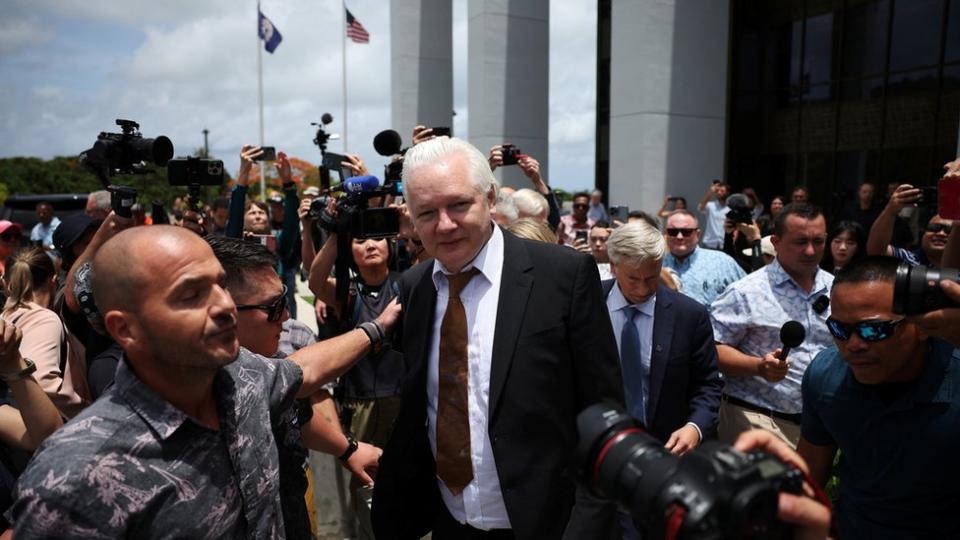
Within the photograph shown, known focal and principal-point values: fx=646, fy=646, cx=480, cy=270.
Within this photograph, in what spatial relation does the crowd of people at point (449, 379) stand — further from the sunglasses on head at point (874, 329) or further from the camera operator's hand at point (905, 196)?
the camera operator's hand at point (905, 196)

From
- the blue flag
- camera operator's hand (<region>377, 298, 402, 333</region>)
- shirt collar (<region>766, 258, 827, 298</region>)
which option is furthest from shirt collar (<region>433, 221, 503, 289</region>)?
the blue flag

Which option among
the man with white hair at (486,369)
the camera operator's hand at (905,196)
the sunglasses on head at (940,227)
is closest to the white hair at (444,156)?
the man with white hair at (486,369)

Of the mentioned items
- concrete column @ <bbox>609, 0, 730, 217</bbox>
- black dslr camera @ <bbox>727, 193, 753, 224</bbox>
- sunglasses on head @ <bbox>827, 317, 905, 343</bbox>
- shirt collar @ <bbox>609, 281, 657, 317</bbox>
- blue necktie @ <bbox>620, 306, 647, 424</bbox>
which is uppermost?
concrete column @ <bbox>609, 0, 730, 217</bbox>

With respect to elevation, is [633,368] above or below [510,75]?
below

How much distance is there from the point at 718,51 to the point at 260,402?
10536 mm

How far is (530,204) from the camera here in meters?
5.02

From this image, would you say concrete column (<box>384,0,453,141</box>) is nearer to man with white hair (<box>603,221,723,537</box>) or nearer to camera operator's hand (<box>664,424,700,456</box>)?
man with white hair (<box>603,221,723,537</box>)

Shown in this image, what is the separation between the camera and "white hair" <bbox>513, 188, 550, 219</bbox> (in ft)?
16.4

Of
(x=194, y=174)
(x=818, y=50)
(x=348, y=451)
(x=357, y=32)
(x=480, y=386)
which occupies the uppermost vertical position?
(x=357, y=32)

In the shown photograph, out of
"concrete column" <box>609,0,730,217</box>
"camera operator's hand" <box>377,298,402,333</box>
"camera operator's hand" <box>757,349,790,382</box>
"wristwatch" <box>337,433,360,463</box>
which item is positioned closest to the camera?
"camera operator's hand" <box>377,298,402,333</box>

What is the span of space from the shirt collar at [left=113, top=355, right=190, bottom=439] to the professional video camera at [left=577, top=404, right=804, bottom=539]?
95cm

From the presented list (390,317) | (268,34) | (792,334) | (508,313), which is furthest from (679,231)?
(268,34)

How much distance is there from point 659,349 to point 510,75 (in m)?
11.4

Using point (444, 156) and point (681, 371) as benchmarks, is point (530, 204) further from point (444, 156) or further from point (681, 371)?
point (444, 156)
